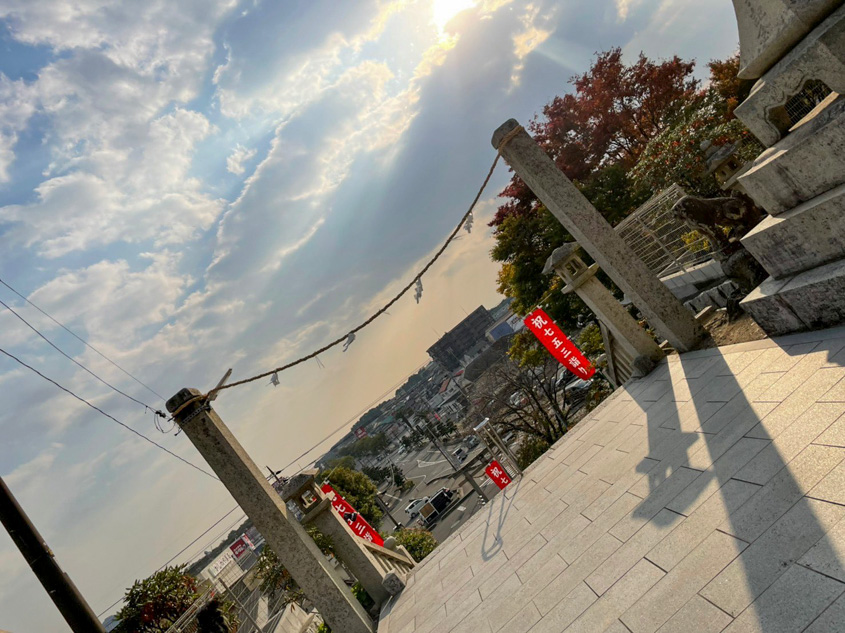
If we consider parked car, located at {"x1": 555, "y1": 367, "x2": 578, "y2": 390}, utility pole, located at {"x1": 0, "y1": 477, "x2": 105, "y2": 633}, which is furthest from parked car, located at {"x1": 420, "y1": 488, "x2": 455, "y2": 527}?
utility pole, located at {"x1": 0, "y1": 477, "x2": 105, "y2": 633}

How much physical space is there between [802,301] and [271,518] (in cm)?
645

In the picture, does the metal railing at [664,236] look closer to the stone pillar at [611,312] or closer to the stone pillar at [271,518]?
the stone pillar at [611,312]

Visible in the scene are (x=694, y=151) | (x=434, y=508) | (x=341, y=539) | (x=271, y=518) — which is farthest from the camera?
(x=434, y=508)

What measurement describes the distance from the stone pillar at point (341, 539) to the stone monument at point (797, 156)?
6183 millimetres

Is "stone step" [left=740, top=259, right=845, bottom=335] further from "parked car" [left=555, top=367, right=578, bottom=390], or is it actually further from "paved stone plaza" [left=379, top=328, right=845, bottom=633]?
"parked car" [left=555, top=367, right=578, bottom=390]

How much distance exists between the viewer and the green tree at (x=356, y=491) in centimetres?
2706

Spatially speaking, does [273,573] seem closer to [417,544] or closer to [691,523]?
[417,544]

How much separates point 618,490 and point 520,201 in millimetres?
15307

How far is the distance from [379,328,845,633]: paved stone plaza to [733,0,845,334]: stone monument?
410 millimetres

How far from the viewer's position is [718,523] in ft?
8.86

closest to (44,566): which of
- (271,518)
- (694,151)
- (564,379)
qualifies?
(271,518)

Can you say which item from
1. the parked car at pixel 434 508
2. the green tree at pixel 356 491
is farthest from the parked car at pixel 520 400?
the green tree at pixel 356 491

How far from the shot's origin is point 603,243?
617 centimetres

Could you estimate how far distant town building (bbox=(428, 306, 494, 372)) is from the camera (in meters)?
95.4
